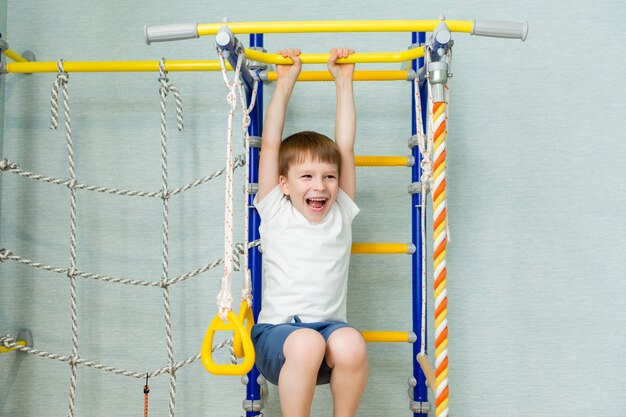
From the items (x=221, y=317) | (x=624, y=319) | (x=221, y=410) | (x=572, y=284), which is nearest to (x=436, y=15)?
(x=572, y=284)

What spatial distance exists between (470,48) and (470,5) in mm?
139

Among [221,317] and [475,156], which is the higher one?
[475,156]

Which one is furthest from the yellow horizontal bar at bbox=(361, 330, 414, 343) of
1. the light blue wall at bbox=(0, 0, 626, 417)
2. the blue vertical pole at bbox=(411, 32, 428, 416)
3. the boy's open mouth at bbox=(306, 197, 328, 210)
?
the boy's open mouth at bbox=(306, 197, 328, 210)

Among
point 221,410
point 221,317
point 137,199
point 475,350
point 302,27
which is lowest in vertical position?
point 221,410

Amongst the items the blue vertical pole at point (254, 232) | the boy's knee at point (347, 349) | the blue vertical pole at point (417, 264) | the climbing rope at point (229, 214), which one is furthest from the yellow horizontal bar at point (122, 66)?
the boy's knee at point (347, 349)

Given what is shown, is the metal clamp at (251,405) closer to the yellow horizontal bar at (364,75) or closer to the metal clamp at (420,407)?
the metal clamp at (420,407)

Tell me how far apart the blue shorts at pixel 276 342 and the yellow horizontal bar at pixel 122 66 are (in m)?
0.72

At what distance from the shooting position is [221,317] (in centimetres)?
127

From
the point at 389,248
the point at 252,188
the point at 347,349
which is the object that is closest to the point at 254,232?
the point at 252,188

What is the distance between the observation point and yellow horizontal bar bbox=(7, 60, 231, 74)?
1.70 meters

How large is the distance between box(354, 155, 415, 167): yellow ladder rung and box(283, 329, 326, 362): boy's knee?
574 millimetres

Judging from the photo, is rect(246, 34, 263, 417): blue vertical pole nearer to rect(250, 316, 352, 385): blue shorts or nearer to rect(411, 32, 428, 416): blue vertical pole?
rect(250, 316, 352, 385): blue shorts

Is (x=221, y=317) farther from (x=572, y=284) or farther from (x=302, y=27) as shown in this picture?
(x=572, y=284)

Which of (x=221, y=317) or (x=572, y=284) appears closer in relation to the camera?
(x=221, y=317)
